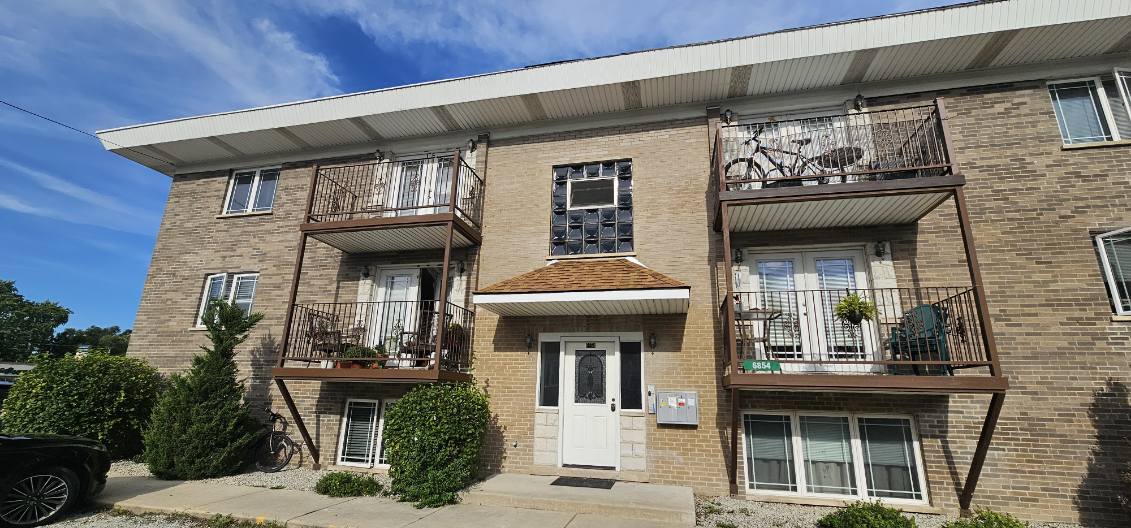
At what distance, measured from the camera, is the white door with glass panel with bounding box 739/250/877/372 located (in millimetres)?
7254

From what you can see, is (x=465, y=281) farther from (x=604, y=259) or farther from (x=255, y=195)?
(x=255, y=195)

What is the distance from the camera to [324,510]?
6203mm

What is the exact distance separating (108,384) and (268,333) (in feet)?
8.31

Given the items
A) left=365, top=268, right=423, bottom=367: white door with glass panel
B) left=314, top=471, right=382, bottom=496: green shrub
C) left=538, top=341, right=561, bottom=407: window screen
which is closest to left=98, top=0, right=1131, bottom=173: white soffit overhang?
left=365, top=268, right=423, bottom=367: white door with glass panel

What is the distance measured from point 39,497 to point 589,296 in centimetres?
710

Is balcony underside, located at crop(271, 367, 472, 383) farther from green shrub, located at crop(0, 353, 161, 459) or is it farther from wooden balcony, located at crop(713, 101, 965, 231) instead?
wooden balcony, located at crop(713, 101, 965, 231)

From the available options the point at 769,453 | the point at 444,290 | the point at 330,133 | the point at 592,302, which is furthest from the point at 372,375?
the point at 769,453

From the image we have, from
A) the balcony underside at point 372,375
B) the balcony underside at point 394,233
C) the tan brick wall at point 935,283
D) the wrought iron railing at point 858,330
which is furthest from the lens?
the balcony underside at point 394,233

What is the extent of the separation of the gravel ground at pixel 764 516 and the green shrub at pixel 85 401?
1001 centimetres

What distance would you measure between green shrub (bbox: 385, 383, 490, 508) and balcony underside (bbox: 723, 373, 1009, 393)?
152 inches

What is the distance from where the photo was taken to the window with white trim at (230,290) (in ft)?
34.5

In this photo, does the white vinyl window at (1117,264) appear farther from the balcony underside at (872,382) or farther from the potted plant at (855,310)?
the potted plant at (855,310)

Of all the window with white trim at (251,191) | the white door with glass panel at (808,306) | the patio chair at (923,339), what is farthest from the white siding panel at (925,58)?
the window with white trim at (251,191)

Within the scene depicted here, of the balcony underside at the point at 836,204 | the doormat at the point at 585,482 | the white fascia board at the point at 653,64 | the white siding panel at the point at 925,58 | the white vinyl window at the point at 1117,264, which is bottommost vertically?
the doormat at the point at 585,482
